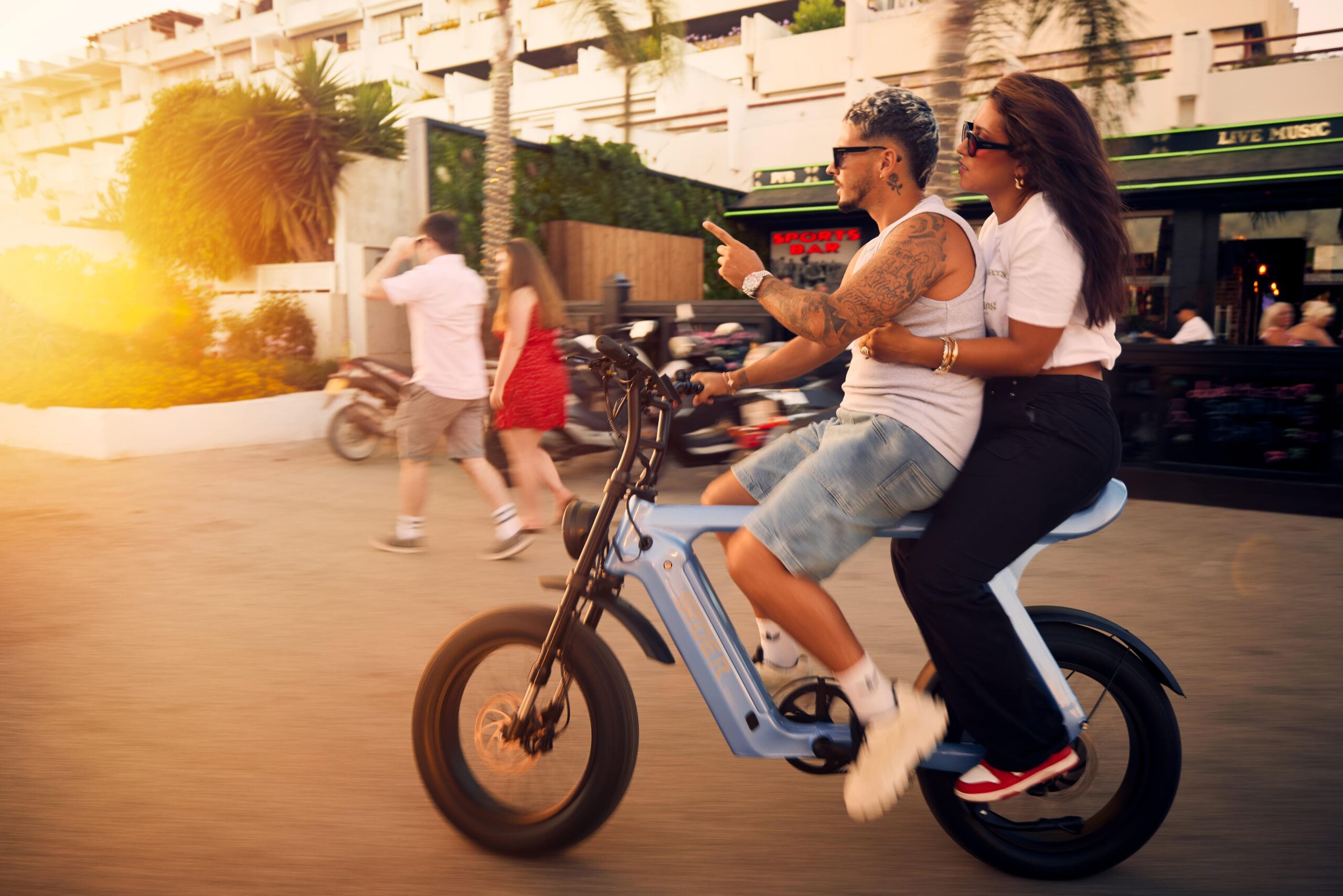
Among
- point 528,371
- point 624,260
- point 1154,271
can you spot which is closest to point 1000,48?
point 624,260

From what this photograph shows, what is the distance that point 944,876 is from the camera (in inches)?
98.9

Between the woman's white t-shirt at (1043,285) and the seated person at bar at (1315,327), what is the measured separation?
7.60m

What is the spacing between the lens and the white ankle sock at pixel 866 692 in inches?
93.2

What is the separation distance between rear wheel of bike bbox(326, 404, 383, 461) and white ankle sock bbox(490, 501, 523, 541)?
407 centimetres

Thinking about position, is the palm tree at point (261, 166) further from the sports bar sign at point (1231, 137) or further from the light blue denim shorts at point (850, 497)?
the light blue denim shorts at point (850, 497)

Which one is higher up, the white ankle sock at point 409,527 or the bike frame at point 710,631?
the bike frame at point 710,631

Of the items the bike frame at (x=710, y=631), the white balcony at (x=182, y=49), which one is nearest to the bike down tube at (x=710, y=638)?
the bike frame at (x=710, y=631)

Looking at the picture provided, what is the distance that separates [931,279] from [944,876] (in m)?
1.55

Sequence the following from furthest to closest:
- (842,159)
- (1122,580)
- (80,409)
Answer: (80,409)
(1122,580)
(842,159)

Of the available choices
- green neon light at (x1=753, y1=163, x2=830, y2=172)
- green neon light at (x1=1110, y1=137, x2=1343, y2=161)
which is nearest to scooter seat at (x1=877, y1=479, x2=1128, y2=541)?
green neon light at (x1=1110, y1=137, x2=1343, y2=161)

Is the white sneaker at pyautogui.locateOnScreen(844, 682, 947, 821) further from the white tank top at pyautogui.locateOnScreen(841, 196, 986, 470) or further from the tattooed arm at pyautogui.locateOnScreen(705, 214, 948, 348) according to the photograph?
the tattooed arm at pyautogui.locateOnScreen(705, 214, 948, 348)

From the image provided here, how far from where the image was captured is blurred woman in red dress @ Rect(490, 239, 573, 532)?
20.2 ft

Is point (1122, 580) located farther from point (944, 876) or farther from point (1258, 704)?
point (944, 876)

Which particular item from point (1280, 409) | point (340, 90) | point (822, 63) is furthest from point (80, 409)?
point (822, 63)
